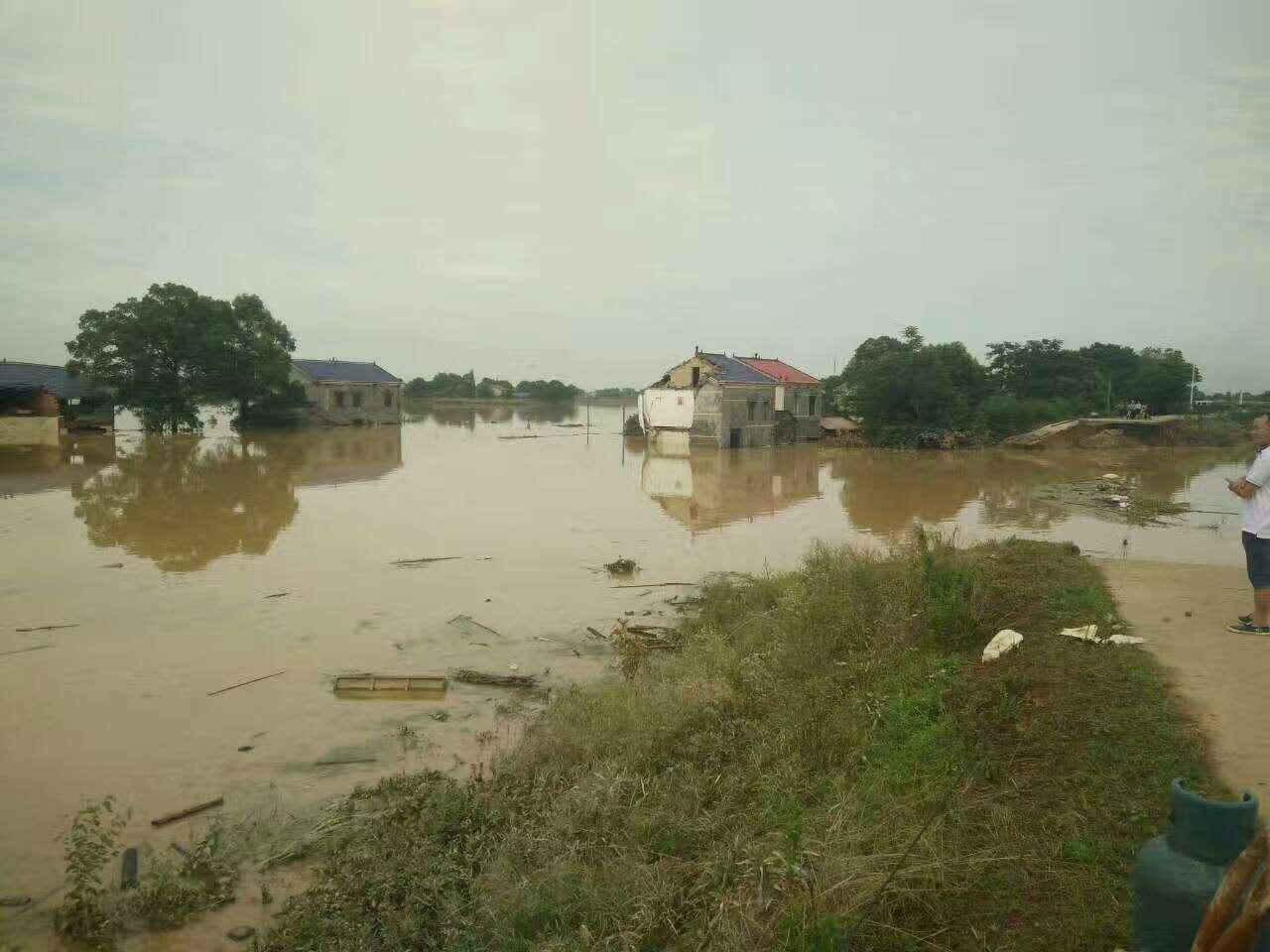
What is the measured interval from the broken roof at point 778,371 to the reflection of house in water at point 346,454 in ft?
61.3

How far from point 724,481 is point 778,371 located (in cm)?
2009

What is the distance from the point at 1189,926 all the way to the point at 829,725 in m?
3.01

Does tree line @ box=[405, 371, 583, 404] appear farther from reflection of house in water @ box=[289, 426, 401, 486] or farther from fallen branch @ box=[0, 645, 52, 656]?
fallen branch @ box=[0, 645, 52, 656]

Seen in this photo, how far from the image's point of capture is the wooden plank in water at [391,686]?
7699 millimetres

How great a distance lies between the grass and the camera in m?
3.63

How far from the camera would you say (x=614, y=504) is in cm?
2002

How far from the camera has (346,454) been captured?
3183 centimetres

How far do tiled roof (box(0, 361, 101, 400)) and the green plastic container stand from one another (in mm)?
40205

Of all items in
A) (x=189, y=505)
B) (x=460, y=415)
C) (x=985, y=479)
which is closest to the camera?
(x=189, y=505)

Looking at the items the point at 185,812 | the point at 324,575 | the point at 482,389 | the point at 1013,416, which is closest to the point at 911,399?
the point at 1013,416

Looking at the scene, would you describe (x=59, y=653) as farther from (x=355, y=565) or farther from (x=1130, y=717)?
(x=1130, y=717)

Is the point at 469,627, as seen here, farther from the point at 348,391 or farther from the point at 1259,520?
the point at 348,391

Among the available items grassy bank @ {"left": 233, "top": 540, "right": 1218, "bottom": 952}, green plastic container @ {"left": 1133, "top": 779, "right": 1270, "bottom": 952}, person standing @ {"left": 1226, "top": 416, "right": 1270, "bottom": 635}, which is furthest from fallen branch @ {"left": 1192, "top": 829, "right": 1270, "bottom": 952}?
person standing @ {"left": 1226, "top": 416, "right": 1270, "bottom": 635}

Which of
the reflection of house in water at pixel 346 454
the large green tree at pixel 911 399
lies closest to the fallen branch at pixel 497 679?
the reflection of house in water at pixel 346 454
